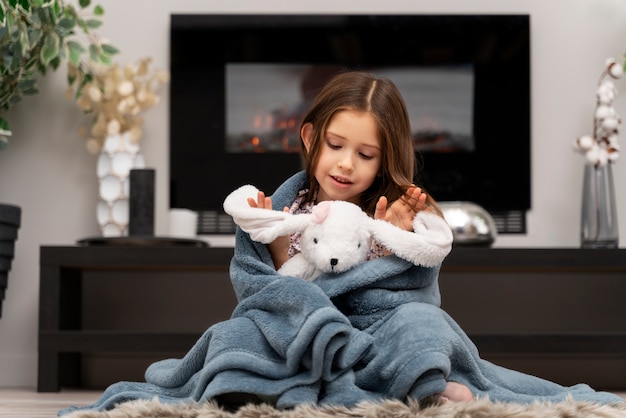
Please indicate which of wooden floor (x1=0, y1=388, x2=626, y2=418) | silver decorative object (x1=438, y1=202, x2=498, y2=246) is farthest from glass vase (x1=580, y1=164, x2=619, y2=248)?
wooden floor (x1=0, y1=388, x2=626, y2=418)

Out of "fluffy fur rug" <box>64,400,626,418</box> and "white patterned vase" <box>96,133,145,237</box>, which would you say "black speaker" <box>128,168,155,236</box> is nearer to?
"white patterned vase" <box>96,133,145,237</box>

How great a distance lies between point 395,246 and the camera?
1.62 metres

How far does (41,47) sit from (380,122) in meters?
1.54

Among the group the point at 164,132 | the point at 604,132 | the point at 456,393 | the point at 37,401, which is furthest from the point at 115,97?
the point at 456,393

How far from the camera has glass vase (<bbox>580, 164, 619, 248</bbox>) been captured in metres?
2.97

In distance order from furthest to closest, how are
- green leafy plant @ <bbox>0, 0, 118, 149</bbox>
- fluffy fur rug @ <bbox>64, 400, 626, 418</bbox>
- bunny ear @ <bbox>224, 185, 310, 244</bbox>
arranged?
green leafy plant @ <bbox>0, 0, 118, 149</bbox> → bunny ear @ <bbox>224, 185, 310, 244</bbox> → fluffy fur rug @ <bbox>64, 400, 626, 418</bbox>

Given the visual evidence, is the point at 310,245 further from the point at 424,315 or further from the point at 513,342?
the point at 513,342

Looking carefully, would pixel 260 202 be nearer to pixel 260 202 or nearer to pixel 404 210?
pixel 260 202

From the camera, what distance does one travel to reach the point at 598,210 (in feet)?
9.80

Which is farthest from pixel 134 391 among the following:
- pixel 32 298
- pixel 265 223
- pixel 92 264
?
pixel 32 298

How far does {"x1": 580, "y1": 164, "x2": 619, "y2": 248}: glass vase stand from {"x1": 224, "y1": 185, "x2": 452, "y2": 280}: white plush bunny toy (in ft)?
4.76

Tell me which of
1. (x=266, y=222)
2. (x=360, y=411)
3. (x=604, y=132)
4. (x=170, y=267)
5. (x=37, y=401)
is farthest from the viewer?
(x=604, y=132)

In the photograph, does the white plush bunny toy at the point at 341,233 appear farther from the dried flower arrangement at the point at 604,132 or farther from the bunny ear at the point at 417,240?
the dried flower arrangement at the point at 604,132

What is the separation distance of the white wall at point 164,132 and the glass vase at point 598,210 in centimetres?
18
